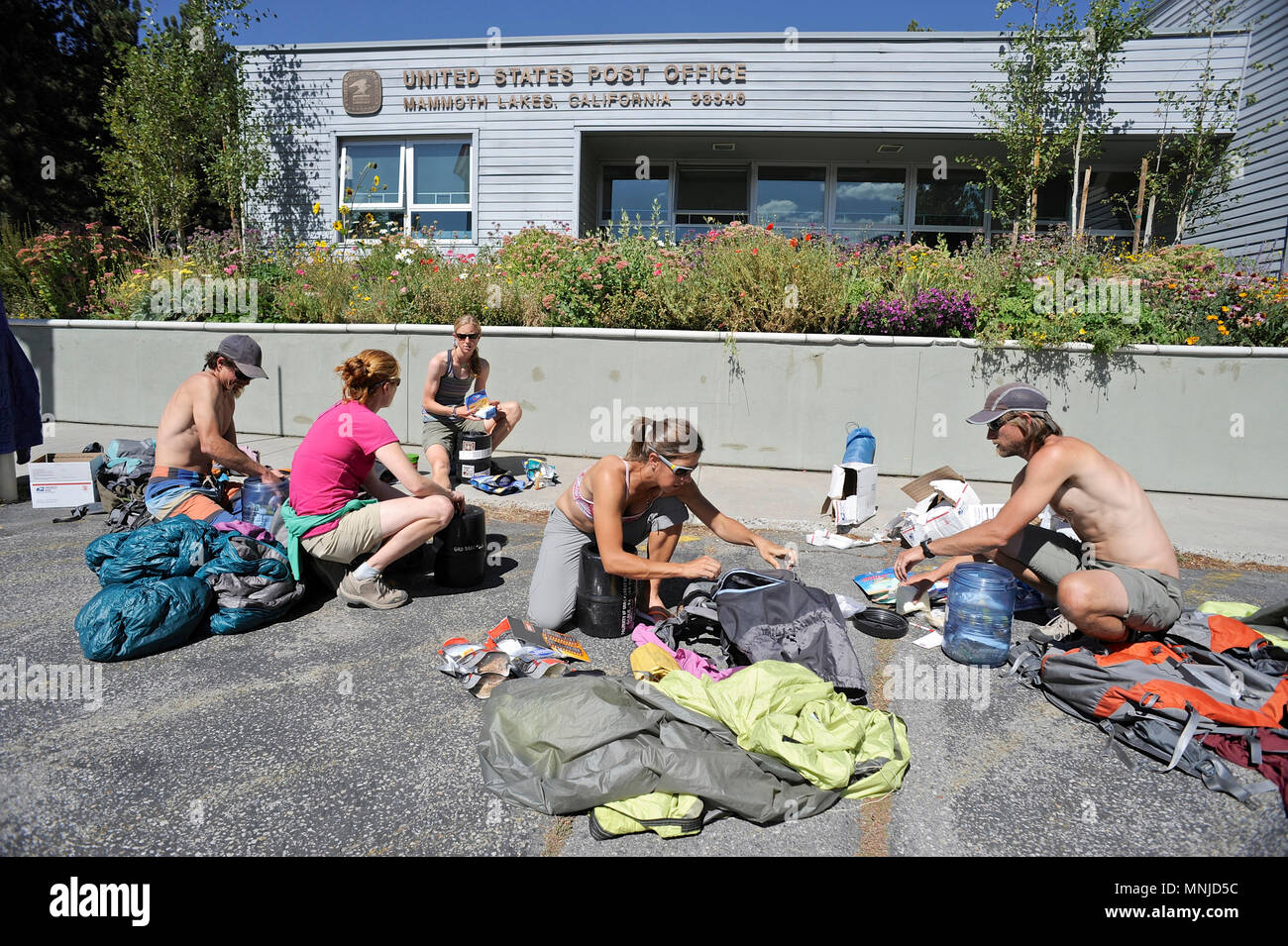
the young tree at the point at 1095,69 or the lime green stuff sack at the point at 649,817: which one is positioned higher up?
the young tree at the point at 1095,69

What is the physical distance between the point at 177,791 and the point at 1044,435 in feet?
13.5

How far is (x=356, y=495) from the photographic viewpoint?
4.33 m

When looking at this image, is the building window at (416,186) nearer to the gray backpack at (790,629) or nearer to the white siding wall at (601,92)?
the white siding wall at (601,92)

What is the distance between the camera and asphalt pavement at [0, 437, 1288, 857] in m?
2.41

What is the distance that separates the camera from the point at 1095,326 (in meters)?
7.95

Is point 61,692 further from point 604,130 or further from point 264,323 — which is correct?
point 604,130

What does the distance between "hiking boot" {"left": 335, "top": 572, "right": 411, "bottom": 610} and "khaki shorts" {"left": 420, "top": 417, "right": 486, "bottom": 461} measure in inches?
117

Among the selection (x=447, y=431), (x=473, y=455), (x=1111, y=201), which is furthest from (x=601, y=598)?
(x=1111, y=201)

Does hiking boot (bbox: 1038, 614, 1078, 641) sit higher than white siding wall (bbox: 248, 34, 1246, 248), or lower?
lower

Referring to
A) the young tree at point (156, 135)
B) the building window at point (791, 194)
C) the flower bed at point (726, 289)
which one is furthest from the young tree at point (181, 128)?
the building window at point (791, 194)

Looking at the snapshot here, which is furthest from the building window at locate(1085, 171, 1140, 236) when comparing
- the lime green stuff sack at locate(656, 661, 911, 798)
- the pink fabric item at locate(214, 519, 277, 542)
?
the pink fabric item at locate(214, 519, 277, 542)

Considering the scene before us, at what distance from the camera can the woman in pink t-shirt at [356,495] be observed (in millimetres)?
4133

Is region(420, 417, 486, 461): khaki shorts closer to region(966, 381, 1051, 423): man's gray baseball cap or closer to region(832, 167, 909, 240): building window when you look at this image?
region(966, 381, 1051, 423): man's gray baseball cap

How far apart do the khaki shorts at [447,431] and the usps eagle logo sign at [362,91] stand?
400 inches
